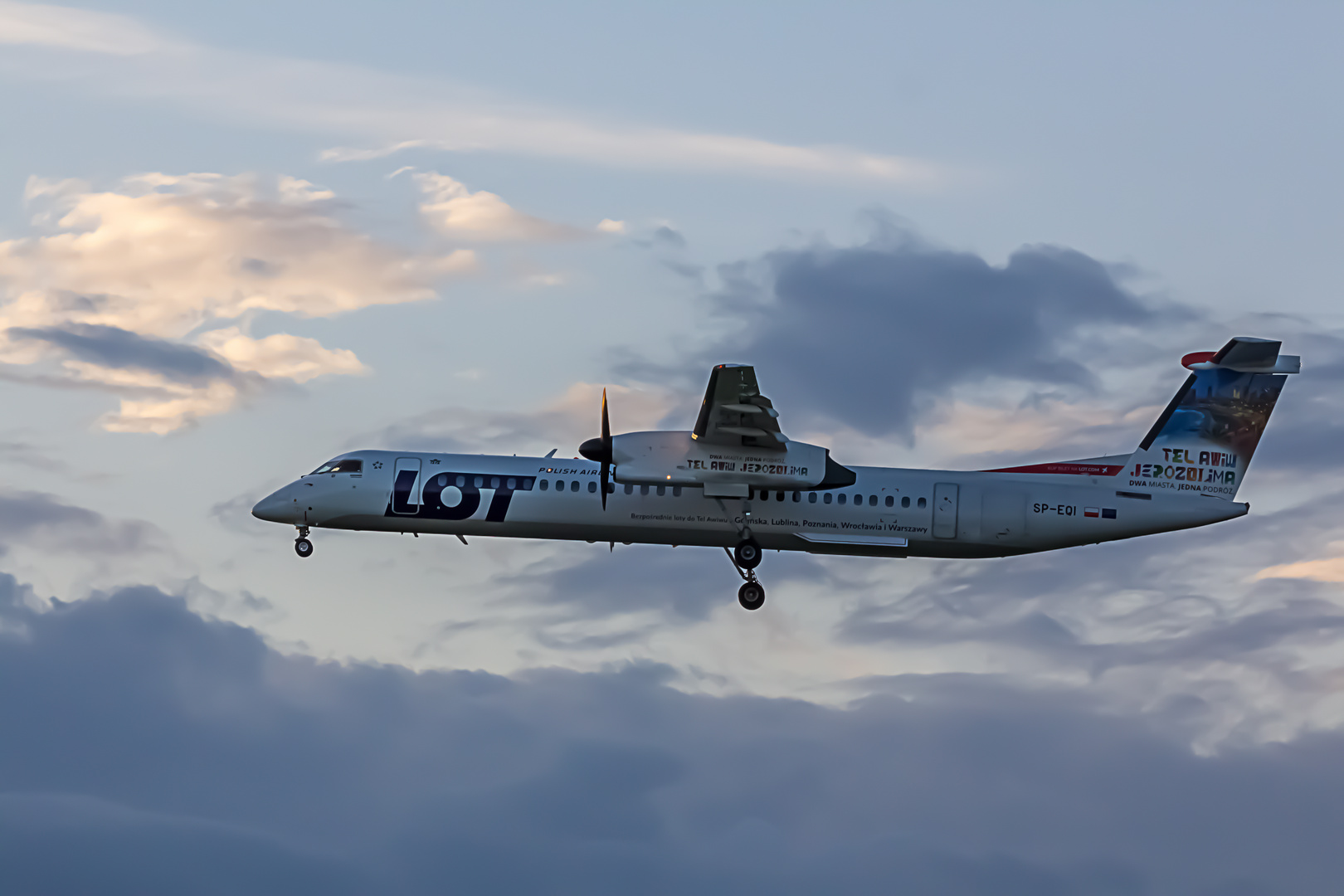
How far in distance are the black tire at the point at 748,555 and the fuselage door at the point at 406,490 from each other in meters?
8.75

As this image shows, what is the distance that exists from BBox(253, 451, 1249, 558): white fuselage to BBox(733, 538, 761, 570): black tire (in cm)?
19

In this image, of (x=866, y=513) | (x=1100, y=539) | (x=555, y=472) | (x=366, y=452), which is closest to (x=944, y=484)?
(x=866, y=513)

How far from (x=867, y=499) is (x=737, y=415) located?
5133 mm

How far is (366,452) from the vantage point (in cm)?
3806

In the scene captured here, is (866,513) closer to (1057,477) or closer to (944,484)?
(944,484)

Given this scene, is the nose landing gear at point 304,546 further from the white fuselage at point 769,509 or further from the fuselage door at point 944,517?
the fuselage door at point 944,517

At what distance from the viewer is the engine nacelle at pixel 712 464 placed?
114 ft

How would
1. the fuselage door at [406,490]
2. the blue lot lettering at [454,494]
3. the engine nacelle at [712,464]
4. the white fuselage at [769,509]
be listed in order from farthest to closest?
the fuselage door at [406,490] < the blue lot lettering at [454,494] < the white fuselage at [769,509] < the engine nacelle at [712,464]

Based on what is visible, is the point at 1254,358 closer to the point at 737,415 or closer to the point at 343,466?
the point at 737,415

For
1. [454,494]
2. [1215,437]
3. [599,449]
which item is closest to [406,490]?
[454,494]

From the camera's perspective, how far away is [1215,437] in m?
37.8

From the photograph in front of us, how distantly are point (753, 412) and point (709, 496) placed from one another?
11.2 ft

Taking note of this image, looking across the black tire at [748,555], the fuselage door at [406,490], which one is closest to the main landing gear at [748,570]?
the black tire at [748,555]

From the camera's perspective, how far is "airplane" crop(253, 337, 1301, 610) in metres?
36.6
